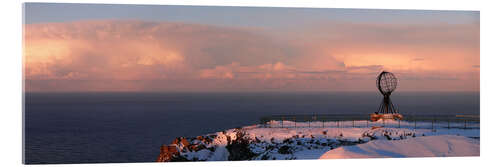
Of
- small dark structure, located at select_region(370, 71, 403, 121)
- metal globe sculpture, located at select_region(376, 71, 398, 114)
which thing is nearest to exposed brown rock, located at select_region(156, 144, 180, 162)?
small dark structure, located at select_region(370, 71, 403, 121)

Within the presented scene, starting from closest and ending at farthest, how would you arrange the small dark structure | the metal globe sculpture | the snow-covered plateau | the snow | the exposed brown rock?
the snow, the snow-covered plateau, the exposed brown rock, the small dark structure, the metal globe sculpture

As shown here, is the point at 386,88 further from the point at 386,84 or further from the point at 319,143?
the point at 319,143

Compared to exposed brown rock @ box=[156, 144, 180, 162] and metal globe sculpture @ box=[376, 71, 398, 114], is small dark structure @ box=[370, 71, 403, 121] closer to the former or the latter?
metal globe sculpture @ box=[376, 71, 398, 114]

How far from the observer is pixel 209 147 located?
699 inches

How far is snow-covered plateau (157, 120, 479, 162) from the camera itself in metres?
14.1

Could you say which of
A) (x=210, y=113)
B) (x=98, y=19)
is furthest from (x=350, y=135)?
(x=210, y=113)

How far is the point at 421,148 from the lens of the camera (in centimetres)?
1426

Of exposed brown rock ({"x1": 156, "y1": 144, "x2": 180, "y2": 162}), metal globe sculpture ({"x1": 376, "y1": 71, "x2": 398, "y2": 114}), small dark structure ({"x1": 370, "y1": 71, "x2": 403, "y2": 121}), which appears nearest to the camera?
exposed brown rock ({"x1": 156, "y1": 144, "x2": 180, "y2": 162})

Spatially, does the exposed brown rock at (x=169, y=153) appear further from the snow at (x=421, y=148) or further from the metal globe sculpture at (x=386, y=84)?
the metal globe sculpture at (x=386, y=84)

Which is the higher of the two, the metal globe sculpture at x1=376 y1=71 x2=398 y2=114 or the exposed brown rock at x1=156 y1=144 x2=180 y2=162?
the metal globe sculpture at x1=376 y1=71 x2=398 y2=114

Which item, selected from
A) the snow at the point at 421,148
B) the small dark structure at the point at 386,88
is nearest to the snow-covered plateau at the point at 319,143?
the snow at the point at 421,148
